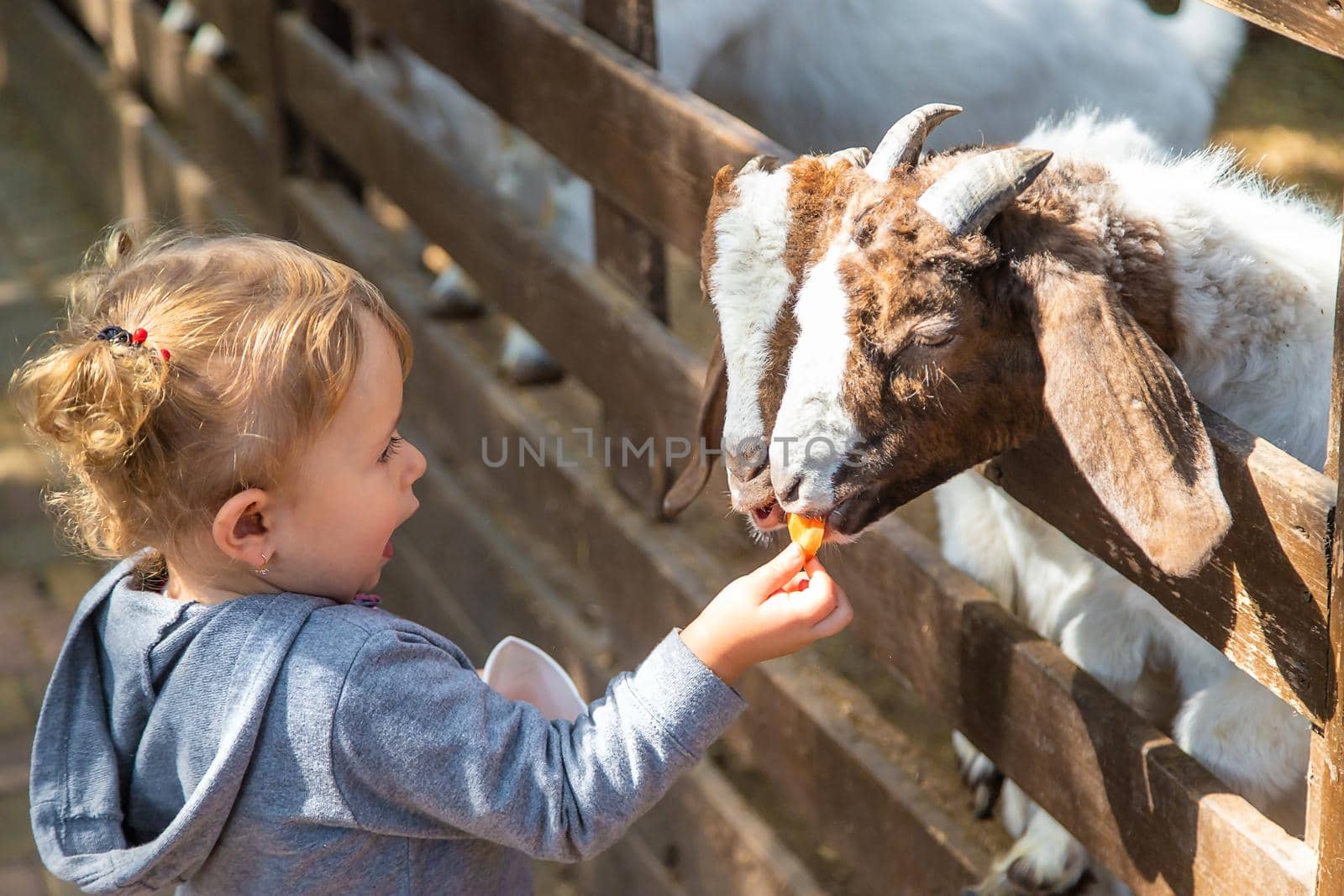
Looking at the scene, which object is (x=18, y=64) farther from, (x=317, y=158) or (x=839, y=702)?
(x=839, y=702)

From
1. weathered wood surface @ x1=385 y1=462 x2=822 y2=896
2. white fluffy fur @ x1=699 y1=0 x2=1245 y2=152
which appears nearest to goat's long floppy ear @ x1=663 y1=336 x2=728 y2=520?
weathered wood surface @ x1=385 y1=462 x2=822 y2=896

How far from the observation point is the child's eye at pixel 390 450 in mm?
1607

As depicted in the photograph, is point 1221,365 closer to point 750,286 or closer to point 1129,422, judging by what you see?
point 1129,422

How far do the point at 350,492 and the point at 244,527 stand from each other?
0.12m

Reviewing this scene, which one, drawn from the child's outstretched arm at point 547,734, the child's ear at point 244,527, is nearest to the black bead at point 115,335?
the child's ear at point 244,527

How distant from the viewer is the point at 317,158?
4289 mm

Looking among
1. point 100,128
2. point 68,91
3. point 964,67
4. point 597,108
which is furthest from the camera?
point 68,91

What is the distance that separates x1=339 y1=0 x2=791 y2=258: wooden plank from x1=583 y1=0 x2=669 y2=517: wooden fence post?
0.04m

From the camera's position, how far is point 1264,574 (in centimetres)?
139

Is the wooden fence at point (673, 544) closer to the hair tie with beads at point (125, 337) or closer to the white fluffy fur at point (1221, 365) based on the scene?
the white fluffy fur at point (1221, 365)

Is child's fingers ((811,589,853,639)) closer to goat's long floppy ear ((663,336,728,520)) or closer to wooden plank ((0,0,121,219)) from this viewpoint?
goat's long floppy ear ((663,336,728,520))

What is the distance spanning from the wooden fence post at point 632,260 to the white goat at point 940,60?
652mm

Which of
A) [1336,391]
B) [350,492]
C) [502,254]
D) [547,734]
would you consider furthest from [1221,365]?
[502,254]

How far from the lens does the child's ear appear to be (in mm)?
1473
